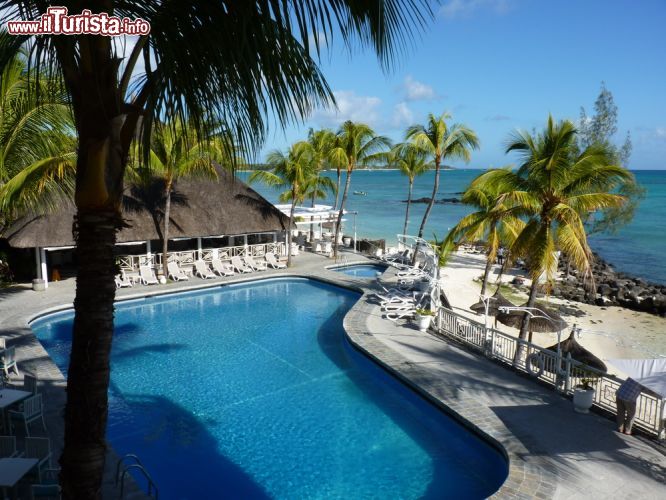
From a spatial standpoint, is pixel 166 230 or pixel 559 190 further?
pixel 166 230

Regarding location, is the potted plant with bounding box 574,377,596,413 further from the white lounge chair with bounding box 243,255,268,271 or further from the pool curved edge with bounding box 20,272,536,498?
the white lounge chair with bounding box 243,255,268,271

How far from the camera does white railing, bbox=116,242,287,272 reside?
758 inches

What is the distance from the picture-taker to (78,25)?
2.40 m

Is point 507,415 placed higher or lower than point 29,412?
A: lower

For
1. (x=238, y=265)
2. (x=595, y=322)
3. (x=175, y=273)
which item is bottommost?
(x=595, y=322)

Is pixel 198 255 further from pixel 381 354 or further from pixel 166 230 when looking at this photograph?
pixel 381 354

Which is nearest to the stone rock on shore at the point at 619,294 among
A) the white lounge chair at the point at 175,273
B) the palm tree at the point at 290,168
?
the palm tree at the point at 290,168

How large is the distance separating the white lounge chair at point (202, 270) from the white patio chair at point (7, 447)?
43.4 ft

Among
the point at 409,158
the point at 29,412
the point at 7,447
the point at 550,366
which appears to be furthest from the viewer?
the point at 409,158

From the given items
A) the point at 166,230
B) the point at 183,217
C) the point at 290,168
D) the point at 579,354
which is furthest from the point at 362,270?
the point at 579,354

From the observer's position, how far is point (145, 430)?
9109 millimetres

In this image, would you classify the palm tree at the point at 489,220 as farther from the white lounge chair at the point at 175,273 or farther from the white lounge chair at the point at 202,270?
the white lounge chair at the point at 175,273

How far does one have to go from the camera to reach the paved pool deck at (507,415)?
22.7ft

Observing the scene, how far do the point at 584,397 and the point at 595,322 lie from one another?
11062mm
